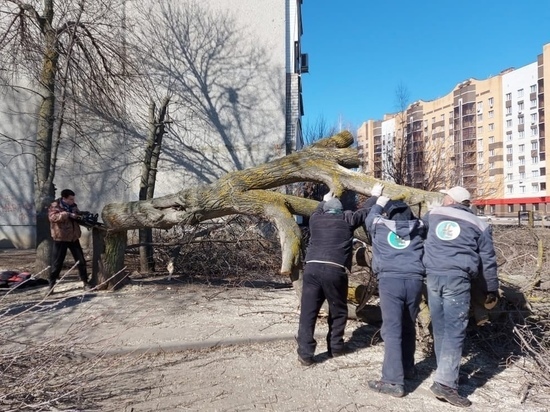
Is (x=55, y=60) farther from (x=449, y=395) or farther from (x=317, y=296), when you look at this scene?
(x=449, y=395)

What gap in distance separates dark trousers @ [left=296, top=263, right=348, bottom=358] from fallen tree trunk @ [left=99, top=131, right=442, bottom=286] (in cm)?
138

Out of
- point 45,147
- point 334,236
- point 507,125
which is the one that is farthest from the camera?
point 507,125

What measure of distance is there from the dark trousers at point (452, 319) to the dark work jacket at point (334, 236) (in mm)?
976

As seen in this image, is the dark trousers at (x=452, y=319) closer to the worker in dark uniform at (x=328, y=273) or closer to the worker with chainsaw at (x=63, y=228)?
the worker in dark uniform at (x=328, y=273)

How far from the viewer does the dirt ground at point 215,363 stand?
4012mm

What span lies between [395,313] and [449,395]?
2.53 feet

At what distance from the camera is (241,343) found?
5.48 metres

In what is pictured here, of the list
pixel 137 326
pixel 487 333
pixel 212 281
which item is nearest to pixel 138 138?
pixel 212 281

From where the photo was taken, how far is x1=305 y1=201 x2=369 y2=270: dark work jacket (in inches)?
189

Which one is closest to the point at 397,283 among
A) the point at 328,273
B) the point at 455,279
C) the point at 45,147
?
the point at 455,279

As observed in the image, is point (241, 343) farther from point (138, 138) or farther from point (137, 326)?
point (138, 138)

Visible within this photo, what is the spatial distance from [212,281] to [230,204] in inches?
102

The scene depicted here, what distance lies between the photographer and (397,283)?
4242 millimetres

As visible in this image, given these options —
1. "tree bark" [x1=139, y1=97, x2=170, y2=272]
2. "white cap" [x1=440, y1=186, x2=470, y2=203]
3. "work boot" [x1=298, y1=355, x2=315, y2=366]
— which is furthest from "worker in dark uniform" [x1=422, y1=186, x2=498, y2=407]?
"tree bark" [x1=139, y1=97, x2=170, y2=272]
